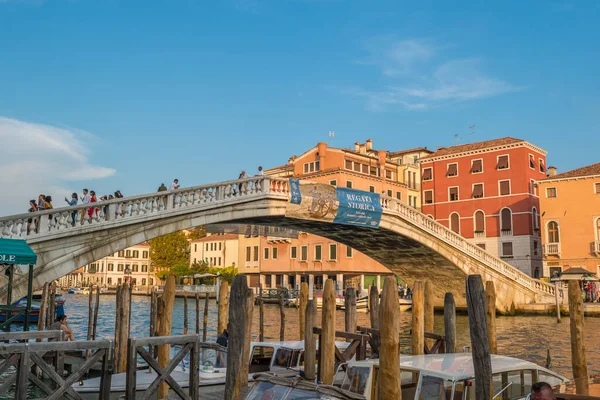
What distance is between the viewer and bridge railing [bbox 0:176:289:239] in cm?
1200

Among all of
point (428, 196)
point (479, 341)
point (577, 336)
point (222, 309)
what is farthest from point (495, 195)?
point (479, 341)

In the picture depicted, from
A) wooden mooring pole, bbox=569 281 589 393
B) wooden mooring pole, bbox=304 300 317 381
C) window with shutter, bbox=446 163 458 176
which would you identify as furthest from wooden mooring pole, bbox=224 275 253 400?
window with shutter, bbox=446 163 458 176

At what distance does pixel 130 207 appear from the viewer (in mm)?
14062

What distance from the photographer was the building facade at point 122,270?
6700cm

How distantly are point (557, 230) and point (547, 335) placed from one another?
36.0ft

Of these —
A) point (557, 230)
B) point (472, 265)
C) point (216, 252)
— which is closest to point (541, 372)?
point (472, 265)

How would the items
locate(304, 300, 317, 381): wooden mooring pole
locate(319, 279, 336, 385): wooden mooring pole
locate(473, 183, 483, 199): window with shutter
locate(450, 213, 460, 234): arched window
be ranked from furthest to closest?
locate(450, 213, 460, 234): arched window
locate(473, 183, 483, 199): window with shutter
locate(304, 300, 317, 381): wooden mooring pole
locate(319, 279, 336, 385): wooden mooring pole

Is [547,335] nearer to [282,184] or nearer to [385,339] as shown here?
[282,184]

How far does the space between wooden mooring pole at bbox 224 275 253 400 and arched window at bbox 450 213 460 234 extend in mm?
27422

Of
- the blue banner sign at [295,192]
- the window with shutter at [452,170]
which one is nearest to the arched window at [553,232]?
the window with shutter at [452,170]

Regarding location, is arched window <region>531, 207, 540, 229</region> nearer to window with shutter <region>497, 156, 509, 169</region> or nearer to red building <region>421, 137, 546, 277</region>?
red building <region>421, 137, 546, 277</region>

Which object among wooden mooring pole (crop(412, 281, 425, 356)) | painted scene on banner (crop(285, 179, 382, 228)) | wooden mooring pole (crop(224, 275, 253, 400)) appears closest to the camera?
wooden mooring pole (crop(224, 275, 253, 400))

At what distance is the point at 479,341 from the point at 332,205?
42.4ft

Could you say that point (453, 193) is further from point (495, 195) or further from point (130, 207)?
point (130, 207)
